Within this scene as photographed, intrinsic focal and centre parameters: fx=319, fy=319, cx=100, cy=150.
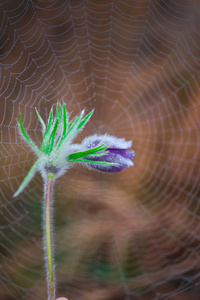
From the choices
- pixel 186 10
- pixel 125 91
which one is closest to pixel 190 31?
pixel 186 10

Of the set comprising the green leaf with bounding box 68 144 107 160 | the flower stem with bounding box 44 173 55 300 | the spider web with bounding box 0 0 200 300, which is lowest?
the flower stem with bounding box 44 173 55 300

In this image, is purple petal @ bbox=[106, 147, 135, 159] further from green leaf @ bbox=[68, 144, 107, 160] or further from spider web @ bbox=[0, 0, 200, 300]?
spider web @ bbox=[0, 0, 200, 300]

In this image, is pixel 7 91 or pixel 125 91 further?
pixel 125 91

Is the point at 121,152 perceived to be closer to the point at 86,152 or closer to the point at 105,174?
the point at 86,152

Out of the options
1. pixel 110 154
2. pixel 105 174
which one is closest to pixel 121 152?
pixel 110 154

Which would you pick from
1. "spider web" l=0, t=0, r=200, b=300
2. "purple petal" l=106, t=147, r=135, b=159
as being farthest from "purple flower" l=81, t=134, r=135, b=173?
"spider web" l=0, t=0, r=200, b=300

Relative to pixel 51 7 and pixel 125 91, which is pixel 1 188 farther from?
pixel 125 91
